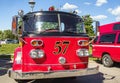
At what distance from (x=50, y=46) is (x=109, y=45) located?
7.72m

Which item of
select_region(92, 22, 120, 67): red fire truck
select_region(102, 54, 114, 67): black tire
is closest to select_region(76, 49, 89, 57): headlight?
select_region(92, 22, 120, 67): red fire truck

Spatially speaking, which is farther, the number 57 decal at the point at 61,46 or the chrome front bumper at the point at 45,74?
the number 57 decal at the point at 61,46

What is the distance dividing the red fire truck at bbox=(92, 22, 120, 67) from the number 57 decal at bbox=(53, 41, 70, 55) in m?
6.68

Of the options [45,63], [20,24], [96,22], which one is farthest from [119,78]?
[20,24]

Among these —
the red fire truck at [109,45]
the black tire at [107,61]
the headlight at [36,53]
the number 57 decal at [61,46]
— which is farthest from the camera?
the black tire at [107,61]

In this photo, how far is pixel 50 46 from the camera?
8703 mm

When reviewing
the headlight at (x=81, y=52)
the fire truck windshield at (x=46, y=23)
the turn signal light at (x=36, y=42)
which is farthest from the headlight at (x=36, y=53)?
the headlight at (x=81, y=52)

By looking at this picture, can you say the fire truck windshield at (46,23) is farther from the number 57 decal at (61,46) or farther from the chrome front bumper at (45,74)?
the chrome front bumper at (45,74)

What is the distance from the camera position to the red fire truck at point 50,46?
27.8 ft

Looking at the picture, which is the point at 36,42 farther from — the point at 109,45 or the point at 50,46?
the point at 109,45

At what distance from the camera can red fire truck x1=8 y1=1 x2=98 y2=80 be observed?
8484 millimetres

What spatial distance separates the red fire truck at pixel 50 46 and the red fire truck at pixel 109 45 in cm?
631

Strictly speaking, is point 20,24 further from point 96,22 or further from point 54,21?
point 96,22

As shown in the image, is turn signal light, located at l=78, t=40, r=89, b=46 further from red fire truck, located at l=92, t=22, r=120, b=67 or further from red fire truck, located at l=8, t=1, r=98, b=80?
red fire truck, located at l=92, t=22, r=120, b=67
